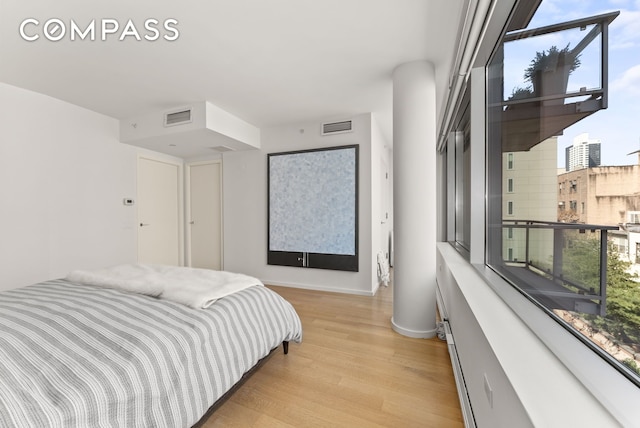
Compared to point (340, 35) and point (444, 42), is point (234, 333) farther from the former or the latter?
point (444, 42)

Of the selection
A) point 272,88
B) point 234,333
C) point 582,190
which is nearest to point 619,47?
point 582,190

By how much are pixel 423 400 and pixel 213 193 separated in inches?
164

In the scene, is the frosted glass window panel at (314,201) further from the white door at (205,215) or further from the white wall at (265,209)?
the white door at (205,215)

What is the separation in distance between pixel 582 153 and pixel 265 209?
361 centimetres

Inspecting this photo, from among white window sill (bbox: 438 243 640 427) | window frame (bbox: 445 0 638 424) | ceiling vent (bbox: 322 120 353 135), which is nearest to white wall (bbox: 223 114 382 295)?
ceiling vent (bbox: 322 120 353 135)

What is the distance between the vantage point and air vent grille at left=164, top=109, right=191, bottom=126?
3.14 m

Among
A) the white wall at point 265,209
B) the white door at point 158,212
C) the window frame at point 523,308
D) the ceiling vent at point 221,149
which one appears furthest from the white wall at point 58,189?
the window frame at point 523,308

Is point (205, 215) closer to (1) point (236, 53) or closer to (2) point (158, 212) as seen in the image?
(2) point (158, 212)

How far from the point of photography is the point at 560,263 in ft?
3.33

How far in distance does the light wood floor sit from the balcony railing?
853mm

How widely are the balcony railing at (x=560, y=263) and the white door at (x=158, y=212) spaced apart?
15.2 ft

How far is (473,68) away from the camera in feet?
5.87

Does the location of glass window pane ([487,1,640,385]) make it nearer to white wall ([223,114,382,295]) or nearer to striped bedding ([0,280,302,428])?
striped bedding ([0,280,302,428])

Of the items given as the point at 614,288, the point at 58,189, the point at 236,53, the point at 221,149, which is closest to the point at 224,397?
the point at 614,288
